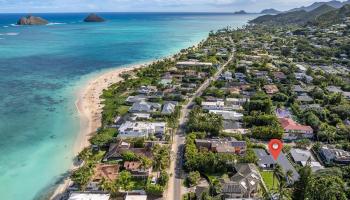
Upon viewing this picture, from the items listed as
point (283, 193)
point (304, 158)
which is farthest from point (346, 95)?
point (283, 193)

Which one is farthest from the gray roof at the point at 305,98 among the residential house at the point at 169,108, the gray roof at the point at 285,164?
the gray roof at the point at 285,164

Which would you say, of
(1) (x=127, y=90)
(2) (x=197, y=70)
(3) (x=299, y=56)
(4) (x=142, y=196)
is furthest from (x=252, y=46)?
(4) (x=142, y=196)

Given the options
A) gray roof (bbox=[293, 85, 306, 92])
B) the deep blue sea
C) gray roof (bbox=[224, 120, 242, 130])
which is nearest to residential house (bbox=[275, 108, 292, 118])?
gray roof (bbox=[224, 120, 242, 130])

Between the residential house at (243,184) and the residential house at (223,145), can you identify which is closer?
the residential house at (243,184)

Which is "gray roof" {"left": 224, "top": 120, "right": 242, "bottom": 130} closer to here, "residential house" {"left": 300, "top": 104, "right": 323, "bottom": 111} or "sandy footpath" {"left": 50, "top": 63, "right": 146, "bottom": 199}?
"residential house" {"left": 300, "top": 104, "right": 323, "bottom": 111}

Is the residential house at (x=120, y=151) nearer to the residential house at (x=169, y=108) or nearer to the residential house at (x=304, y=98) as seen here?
the residential house at (x=169, y=108)

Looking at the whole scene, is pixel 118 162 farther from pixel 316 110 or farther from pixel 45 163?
pixel 316 110

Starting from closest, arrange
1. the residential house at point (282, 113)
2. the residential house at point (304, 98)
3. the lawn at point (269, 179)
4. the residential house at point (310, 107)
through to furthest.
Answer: the lawn at point (269, 179) → the residential house at point (282, 113) → the residential house at point (310, 107) → the residential house at point (304, 98)
